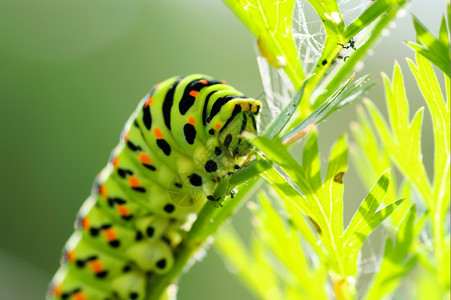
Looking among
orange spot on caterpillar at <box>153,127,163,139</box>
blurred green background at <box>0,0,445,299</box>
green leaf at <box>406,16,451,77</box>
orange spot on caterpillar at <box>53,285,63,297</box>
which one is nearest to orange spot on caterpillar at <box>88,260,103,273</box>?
orange spot on caterpillar at <box>53,285,63,297</box>

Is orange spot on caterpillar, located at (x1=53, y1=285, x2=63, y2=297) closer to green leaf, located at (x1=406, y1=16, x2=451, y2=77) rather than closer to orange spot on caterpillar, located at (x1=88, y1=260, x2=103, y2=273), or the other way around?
orange spot on caterpillar, located at (x1=88, y1=260, x2=103, y2=273)

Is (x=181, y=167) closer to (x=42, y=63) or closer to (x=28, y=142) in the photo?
(x=28, y=142)

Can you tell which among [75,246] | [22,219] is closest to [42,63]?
[22,219]

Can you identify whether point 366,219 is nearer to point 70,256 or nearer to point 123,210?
point 123,210

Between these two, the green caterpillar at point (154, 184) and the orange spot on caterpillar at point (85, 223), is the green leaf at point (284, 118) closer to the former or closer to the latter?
the green caterpillar at point (154, 184)

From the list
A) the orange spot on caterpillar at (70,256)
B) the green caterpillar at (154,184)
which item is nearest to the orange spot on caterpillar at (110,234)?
the green caterpillar at (154,184)
